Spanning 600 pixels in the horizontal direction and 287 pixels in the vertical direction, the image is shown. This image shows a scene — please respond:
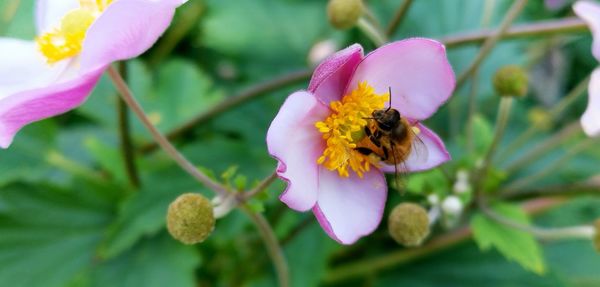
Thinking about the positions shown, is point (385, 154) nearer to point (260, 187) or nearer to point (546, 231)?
point (260, 187)

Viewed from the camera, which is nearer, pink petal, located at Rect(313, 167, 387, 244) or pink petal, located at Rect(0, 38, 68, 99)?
pink petal, located at Rect(313, 167, 387, 244)

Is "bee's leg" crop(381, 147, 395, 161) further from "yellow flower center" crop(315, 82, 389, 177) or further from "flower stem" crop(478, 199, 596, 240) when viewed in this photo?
"flower stem" crop(478, 199, 596, 240)

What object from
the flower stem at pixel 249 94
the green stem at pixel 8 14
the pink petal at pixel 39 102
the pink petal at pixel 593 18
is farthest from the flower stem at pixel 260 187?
the green stem at pixel 8 14

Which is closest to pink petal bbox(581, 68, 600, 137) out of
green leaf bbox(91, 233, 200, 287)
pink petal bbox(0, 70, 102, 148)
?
pink petal bbox(0, 70, 102, 148)

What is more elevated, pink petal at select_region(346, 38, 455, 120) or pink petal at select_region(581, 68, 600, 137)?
pink petal at select_region(346, 38, 455, 120)

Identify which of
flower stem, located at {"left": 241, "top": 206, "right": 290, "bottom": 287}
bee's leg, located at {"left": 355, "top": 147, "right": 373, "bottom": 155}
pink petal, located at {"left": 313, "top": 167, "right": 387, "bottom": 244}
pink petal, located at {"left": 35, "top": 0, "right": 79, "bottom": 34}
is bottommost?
flower stem, located at {"left": 241, "top": 206, "right": 290, "bottom": 287}

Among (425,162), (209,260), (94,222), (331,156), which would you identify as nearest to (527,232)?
(425,162)

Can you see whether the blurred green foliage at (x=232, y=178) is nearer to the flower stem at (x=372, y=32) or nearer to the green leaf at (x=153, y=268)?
the green leaf at (x=153, y=268)
